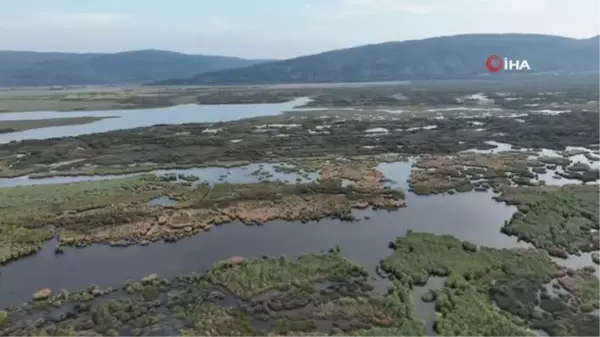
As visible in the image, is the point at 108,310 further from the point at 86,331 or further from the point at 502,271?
the point at 502,271

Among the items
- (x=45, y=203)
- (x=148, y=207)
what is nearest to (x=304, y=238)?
(x=148, y=207)

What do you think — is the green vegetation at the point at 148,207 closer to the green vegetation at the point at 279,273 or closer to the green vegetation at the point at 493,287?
the green vegetation at the point at 279,273

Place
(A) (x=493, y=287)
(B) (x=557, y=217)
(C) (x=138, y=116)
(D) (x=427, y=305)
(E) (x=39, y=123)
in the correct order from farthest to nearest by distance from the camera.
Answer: (C) (x=138, y=116) < (E) (x=39, y=123) < (B) (x=557, y=217) < (A) (x=493, y=287) < (D) (x=427, y=305)

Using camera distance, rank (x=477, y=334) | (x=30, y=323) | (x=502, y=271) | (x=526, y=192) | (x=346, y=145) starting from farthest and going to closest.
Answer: (x=346, y=145) < (x=526, y=192) < (x=502, y=271) < (x=30, y=323) < (x=477, y=334)

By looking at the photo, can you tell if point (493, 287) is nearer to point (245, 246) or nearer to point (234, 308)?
point (234, 308)

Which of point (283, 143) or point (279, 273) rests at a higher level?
point (283, 143)

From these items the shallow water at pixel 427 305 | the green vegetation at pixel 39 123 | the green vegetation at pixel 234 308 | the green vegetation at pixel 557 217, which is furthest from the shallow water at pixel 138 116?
the shallow water at pixel 427 305

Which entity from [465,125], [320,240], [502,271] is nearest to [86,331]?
[320,240]

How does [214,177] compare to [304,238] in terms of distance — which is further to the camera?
[214,177]
